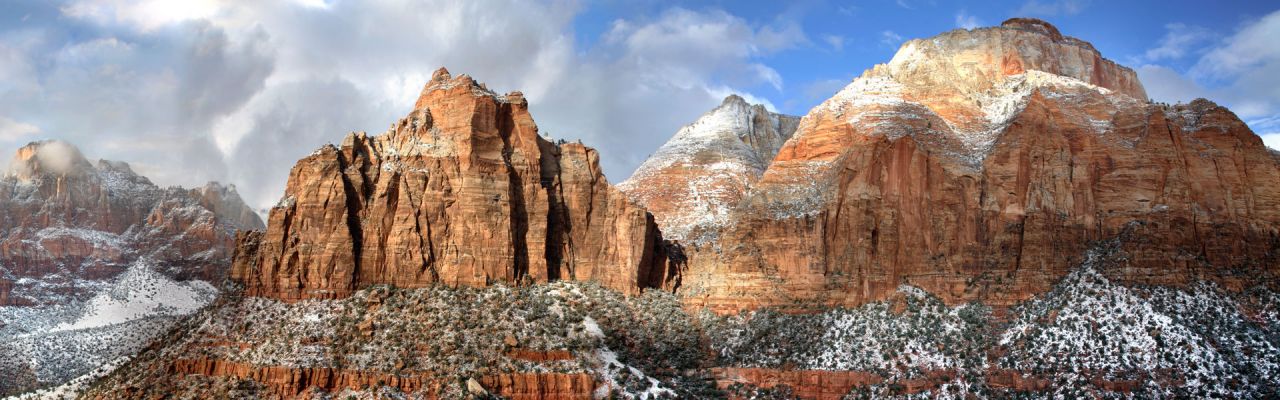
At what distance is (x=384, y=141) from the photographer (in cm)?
9906

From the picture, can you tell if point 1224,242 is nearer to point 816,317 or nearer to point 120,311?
point 816,317

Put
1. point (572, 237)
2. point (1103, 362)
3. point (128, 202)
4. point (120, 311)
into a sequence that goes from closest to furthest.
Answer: point (1103, 362), point (572, 237), point (120, 311), point (128, 202)

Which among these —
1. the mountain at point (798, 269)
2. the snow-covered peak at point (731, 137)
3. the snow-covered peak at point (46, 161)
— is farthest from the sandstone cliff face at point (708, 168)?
the snow-covered peak at point (46, 161)

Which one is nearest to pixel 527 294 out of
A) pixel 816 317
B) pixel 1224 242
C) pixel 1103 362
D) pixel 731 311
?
pixel 731 311

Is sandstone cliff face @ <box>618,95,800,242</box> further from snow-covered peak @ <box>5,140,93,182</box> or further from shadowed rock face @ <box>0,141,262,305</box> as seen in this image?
snow-covered peak @ <box>5,140,93,182</box>

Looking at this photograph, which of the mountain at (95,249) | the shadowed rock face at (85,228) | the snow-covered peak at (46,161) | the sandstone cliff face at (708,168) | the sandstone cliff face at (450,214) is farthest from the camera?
the snow-covered peak at (46,161)

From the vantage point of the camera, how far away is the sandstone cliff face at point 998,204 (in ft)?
301

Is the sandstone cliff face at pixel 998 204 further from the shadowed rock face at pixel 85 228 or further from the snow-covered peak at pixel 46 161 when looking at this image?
the snow-covered peak at pixel 46 161

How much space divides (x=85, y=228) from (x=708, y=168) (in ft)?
305

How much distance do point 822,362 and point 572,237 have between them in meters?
26.1

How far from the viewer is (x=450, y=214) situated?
9700 cm

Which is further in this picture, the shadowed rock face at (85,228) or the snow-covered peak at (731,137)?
the shadowed rock face at (85,228)

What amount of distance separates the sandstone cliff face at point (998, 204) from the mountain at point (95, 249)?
6542cm

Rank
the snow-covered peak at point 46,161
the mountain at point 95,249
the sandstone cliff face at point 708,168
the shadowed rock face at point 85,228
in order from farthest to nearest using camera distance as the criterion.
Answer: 1. the snow-covered peak at point 46,161
2. the shadowed rock face at point 85,228
3. the mountain at point 95,249
4. the sandstone cliff face at point 708,168
